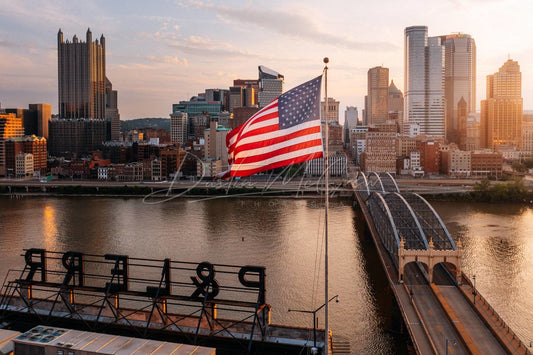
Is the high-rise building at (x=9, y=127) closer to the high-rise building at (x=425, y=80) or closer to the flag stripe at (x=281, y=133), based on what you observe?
the flag stripe at (x=281, y=133)

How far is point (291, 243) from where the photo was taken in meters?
32.1

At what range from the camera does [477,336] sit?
51.5ft

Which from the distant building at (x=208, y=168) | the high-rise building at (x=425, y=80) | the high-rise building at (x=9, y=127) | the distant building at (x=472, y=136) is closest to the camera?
the distant building at (x=208, y=168)

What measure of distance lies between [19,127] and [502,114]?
11030 cm

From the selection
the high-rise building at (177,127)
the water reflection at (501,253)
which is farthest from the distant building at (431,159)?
the high-rise building at (177,127)

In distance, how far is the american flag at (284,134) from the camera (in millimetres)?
10891

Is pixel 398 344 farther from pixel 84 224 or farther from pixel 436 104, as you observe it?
pixel 436 104

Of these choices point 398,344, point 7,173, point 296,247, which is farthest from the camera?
point 7,173

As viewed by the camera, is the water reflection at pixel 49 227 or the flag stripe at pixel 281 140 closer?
the flag stripe at pixel 281 140

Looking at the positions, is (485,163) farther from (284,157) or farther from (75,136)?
(75,136)

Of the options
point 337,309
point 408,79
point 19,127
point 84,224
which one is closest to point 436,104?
point 408,79

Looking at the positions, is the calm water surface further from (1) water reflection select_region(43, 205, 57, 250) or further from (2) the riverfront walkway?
(2) the riverfront walkway

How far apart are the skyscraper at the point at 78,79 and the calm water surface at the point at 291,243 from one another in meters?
96.7

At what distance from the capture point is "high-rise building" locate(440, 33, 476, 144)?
17912cm
